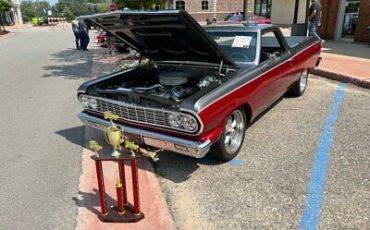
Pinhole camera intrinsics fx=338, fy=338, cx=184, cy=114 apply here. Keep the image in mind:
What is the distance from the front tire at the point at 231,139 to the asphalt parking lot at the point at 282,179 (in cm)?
13

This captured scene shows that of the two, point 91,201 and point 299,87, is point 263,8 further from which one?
point 91,201

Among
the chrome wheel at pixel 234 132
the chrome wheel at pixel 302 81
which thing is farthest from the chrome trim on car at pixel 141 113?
the chrome wheel at pixel 302 81

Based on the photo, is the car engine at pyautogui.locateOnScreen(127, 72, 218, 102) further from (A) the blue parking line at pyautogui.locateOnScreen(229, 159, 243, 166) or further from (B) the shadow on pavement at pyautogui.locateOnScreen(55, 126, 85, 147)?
(B) the shadow on pavement at pyautogui.locateOnScreen(55, 126, 85, 147)

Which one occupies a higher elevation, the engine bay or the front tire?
the engine bay

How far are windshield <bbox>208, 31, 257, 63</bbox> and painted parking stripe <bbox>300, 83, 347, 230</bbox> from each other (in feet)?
5.01

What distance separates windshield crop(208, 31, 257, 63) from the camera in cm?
480

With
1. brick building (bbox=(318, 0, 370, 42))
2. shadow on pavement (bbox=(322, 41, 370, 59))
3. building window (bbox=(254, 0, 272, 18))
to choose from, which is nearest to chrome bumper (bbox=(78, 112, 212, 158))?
shadow on pavement (bbox=(322, 41, 370, 59))

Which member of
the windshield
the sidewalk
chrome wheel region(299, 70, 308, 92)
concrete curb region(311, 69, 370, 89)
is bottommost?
concrete curb region(311, 69, 370, 89)

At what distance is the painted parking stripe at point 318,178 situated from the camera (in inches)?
122

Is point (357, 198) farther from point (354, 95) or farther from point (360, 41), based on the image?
point (360, 41)

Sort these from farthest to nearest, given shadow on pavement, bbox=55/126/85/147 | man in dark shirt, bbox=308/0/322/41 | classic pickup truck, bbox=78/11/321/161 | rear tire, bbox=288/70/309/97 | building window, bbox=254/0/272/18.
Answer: building window, bbox=254/0/272/18, man in dark shirt, bbox=308/0/322/41, rear tire, bbox=288/70/309/97, shadow on pavement, bbox=55/126/85/147, classic pickup truck, bbox=78/11/321/161

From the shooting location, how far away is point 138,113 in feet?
12.4

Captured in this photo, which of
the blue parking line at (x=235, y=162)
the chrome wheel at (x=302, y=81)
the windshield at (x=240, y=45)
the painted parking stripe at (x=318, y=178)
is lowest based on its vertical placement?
the blue parking line at (x=235, y=162)

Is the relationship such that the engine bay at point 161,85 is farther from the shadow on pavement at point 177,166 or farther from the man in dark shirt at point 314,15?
the man in dark shirt at point 314,15
